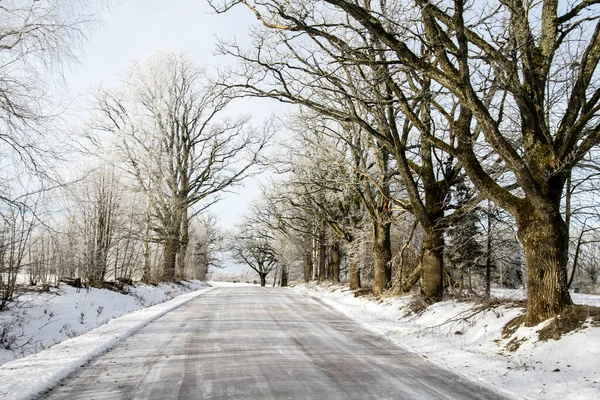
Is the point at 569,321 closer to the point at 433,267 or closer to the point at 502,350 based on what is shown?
the point at 502,350

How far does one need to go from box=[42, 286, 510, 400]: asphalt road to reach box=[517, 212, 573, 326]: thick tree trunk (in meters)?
2.02

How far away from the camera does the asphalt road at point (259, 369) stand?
13.5 ft

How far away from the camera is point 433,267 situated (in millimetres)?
11289

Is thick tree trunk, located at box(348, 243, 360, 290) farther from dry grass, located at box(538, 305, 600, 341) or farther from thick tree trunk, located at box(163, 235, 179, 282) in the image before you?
dry grass, located at box(538, 305, 600, 341)

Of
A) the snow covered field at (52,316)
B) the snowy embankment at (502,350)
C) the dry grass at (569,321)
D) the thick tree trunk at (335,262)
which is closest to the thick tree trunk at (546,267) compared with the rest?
the dry grass at (569,321)

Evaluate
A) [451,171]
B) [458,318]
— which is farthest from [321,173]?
[458,318]

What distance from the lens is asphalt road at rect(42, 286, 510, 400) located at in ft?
13.5

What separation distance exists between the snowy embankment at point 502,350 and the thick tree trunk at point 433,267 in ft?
4.24

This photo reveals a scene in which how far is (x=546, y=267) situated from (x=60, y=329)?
29.7 feet

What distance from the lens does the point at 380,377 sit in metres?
4.81

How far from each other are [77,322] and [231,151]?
16997mm

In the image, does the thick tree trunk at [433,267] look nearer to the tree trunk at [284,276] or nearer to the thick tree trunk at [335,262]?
the thick tree trunk at [335,262]

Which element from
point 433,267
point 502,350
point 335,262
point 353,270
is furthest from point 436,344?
point 335,262

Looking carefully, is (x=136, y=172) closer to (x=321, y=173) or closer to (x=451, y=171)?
(x=321, y=173)
